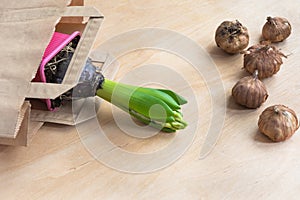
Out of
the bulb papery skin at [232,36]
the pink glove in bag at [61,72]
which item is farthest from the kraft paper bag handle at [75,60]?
the bulb papery skin at [232,36]

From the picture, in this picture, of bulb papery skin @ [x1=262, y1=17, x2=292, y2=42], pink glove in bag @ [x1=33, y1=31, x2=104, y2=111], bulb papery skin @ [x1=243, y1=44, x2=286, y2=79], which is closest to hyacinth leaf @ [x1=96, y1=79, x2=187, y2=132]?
pink glove in bag @ [x1=33, y1=31, x2=104, y2=111]

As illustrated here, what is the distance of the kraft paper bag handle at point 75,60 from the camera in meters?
0.77

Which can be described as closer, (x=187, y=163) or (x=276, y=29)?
(x=187, y=163)

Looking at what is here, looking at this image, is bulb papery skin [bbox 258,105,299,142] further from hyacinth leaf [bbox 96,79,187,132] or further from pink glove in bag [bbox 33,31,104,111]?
pink glove in bag [bbox 33,31,104,111]

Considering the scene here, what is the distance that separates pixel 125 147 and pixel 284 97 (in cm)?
28

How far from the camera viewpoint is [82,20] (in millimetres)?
938

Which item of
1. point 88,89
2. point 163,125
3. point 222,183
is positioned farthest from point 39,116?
point 222,183

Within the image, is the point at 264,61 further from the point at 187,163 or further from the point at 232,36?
the point at 187,163

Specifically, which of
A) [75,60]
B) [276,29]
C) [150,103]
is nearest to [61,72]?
[75,60]

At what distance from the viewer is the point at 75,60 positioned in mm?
811

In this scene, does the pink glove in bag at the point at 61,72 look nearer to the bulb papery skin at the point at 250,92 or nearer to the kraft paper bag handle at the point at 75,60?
the kraft paper bag handle at the point at 75,60

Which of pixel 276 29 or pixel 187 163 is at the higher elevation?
pixel 276 29

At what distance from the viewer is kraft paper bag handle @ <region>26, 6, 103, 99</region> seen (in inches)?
30.3

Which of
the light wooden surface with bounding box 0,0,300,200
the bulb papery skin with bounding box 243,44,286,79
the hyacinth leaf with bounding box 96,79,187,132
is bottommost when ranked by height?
the light wooden surface with bounding box 0,0,300,200
